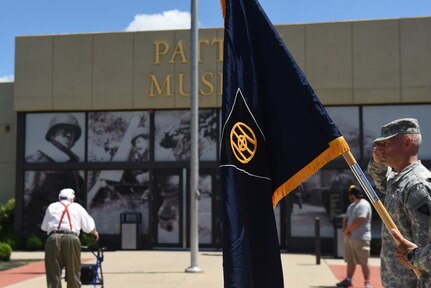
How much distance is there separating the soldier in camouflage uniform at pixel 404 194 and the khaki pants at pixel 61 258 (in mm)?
5786

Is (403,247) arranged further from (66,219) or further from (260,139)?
(66,219)

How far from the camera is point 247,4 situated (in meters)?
4.27

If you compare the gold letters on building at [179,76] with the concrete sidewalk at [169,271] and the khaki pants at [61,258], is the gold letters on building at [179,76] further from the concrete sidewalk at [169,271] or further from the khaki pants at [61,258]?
the khaki pants at [61,258]

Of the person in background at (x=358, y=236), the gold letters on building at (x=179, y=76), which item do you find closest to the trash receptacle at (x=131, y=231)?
the gold letters on building at (x=179, y=76)

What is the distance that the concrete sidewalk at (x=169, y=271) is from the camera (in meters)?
11.2

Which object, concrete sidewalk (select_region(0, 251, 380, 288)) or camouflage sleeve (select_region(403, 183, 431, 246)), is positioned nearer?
camouflage sleeve (select_region(403, 183, 431, 246))

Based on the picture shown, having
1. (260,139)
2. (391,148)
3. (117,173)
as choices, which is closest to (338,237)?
(117,173)

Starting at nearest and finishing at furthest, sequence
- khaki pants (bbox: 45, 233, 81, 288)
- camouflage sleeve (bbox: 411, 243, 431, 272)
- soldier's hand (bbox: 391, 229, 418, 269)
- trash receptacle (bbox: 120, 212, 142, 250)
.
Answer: camouflage sleeve (bbox: 411, 243, 431, 272) < soldier's hand (bbox: 391, 229, 418, 269) < khaki pants (bbox: 45, 233, 81, 288) < trash receptacle (bbox: 120, 212, 142, 250)

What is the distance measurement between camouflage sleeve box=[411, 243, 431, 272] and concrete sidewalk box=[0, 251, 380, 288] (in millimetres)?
8042

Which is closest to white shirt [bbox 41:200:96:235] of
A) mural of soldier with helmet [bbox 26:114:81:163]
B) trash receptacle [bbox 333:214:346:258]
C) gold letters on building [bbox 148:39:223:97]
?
trash receptacle [bbox 333:214:346:258]

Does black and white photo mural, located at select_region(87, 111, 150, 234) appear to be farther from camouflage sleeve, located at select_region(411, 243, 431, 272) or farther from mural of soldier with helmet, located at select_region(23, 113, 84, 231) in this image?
camouflage sleeve, located at select_region(411, 243, 431, 272)

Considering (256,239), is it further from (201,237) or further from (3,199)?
(3,199)

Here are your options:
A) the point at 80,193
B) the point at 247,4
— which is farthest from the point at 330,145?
the point at 80,193

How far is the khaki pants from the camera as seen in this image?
27.8 feet
